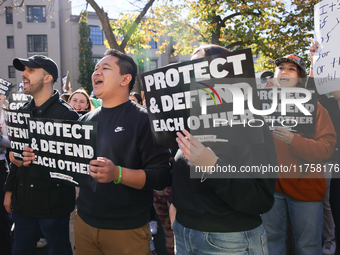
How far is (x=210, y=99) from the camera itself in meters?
1.44

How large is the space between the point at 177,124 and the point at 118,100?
2.92 feet

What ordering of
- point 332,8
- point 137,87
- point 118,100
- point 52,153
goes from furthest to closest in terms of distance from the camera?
point 137,87 < point 332,8 < point 118,100 < point 52,153

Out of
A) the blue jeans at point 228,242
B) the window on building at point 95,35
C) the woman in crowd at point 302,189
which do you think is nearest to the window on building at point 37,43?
the window on building at point 95,35

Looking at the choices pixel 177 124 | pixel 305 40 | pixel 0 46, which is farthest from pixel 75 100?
pixel 0 46

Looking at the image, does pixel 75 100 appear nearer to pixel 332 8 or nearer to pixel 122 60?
pixel 122 60

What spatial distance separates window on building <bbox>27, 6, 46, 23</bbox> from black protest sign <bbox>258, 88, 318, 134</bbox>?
28.7 meters

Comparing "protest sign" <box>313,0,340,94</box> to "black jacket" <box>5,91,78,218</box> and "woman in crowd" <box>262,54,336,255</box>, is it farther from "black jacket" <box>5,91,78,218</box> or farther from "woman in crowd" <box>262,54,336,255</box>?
"black jacket" <box>5,91,78,218</box>

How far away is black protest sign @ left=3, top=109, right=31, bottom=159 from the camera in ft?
7.86

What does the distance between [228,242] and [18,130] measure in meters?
2.08

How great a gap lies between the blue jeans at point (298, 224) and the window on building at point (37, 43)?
1107 inches

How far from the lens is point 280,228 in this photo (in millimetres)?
2555

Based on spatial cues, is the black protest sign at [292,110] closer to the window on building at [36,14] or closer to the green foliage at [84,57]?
the green foliage at [84,57]

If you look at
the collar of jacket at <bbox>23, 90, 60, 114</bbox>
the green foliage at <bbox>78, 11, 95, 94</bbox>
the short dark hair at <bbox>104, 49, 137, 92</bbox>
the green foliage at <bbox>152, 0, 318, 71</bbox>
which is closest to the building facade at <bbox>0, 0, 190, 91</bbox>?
the green foliage at <bbox>78, 11, 95, 94</bbox>

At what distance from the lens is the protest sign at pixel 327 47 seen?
93.7 inches
